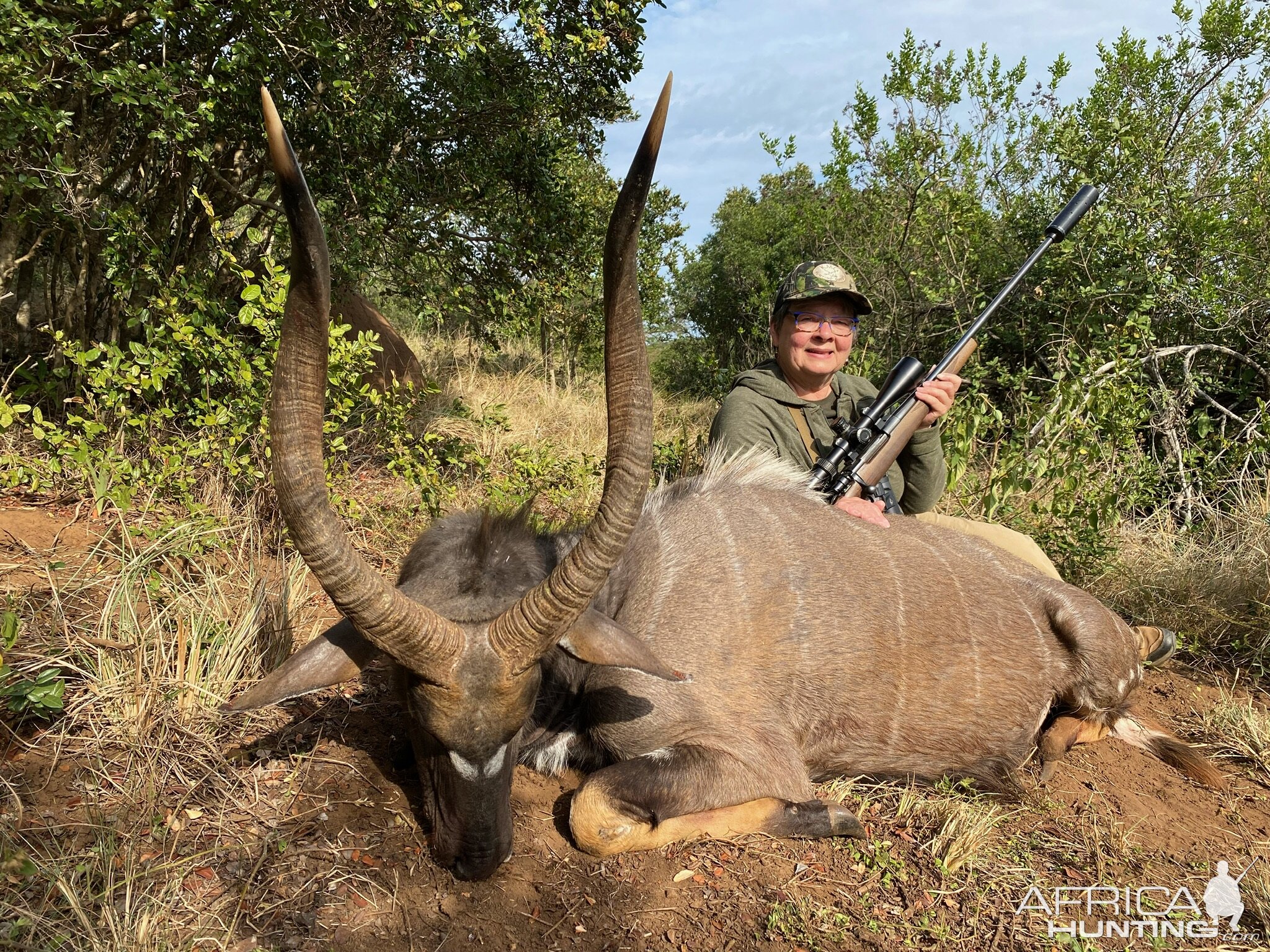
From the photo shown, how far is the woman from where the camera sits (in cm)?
467

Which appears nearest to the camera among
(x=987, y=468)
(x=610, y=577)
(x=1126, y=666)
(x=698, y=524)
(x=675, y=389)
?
(x=610, y=577)

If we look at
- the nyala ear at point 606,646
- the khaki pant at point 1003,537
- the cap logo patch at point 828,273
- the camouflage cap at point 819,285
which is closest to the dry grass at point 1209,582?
the khaki pant at point 1003,537

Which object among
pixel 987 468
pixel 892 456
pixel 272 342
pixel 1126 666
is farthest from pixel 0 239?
pixel 987 468

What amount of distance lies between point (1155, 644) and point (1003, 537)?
1003 mm

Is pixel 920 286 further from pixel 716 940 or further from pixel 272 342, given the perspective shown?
pixel 716 940

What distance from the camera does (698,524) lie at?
3.61m

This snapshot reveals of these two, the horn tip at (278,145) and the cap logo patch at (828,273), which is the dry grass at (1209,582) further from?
the horn tip at (278,145)

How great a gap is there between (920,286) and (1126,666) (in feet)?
18.8

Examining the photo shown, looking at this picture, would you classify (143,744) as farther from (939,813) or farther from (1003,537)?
(1003,537)

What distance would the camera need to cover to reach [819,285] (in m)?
4.73

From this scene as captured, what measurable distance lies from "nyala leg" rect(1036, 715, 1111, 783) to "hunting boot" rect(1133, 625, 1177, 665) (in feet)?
2.67

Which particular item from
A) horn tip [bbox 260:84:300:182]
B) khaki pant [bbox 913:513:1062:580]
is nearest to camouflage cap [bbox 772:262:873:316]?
khaki pant [bbox 913:513:1062:580]

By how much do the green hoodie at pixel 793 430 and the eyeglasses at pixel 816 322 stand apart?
1.21 ft

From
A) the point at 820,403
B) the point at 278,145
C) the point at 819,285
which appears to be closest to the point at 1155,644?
the point at 820,403
